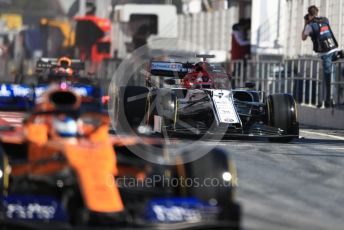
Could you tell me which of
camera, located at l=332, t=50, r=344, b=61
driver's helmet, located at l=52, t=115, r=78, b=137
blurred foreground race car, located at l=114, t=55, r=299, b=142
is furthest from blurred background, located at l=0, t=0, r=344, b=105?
driver's helmet, located at l=52, t=115, r=78, b=137

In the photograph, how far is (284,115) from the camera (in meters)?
15.9

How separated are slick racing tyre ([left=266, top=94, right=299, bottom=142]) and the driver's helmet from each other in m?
7.68

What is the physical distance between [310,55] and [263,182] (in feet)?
43.0

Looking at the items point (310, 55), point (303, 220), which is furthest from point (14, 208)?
point (310, 55)

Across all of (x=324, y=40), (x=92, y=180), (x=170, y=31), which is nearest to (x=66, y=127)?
(x=92, y=180)

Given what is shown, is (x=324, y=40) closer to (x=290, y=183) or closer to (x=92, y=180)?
(x=290, y=183)

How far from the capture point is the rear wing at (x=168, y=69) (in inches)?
651

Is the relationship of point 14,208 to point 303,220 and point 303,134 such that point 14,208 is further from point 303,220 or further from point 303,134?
point 303,134

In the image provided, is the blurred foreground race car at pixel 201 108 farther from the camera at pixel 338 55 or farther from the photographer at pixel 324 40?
the photographer at pixel 324 40

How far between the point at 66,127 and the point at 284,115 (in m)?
7.77

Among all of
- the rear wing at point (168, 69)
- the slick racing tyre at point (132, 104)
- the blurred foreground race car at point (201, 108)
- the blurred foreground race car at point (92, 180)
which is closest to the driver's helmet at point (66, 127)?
the blurred foreground race car at point (92, 180)

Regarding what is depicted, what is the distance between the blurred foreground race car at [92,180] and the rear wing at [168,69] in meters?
7.39

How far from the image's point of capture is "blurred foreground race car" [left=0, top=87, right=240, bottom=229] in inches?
305

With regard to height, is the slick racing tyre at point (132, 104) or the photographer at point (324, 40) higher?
the photographer at point (324, 40)
